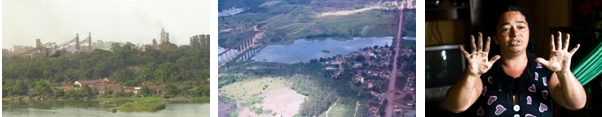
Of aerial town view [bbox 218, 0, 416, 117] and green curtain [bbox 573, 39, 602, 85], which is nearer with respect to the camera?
aerial town view [bbox 218, 0, 416, 117]

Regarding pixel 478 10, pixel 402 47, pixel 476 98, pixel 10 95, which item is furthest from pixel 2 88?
pixel 478 10

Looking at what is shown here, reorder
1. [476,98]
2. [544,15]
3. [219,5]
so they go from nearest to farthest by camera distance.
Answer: [219,5]
[476,98]
[544,15]

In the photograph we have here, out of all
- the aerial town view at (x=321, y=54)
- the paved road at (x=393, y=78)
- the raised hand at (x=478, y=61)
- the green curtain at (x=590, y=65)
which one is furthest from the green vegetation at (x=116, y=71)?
the green curtain at (x=590, y=65)

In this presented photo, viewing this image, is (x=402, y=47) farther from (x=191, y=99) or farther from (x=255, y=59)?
(x=191, y=99)

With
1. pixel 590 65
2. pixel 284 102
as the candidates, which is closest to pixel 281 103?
pixel 284 102

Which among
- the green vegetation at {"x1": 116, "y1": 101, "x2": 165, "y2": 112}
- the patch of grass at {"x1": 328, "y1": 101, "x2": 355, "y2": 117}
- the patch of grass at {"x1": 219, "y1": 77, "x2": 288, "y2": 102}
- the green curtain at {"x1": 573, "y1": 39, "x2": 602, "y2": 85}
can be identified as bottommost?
the patch of grass at {"x1": 328, "y1": 101, "x2": 355, "y2": 117}

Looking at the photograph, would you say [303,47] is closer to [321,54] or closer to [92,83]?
[321,54]

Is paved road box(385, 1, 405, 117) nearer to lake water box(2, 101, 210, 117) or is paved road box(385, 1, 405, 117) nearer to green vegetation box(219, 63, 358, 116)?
green vegetation box(219, 63, 358, 116)

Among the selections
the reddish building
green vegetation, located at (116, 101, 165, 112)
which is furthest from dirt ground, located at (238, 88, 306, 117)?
the reddish building
